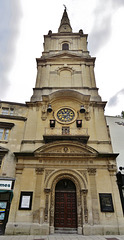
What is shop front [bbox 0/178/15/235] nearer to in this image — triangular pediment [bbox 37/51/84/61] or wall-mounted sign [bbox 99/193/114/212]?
wall-mounted sign [bbox 99/193/114/212]

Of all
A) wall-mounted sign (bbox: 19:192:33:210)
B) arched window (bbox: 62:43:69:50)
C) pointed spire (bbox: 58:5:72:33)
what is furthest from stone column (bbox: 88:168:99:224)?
pointed spire (bbox: 58:5:72:33)

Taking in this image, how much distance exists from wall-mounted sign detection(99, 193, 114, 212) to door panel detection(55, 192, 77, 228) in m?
2.24

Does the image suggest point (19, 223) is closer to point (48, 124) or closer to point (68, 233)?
point (68, 233)

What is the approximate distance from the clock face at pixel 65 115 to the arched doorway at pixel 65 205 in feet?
20.7

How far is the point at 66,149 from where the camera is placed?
1316cm

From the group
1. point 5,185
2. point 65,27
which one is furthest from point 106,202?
point 65,27

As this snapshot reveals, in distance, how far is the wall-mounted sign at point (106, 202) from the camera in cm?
1092

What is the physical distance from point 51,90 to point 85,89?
440 centimetres

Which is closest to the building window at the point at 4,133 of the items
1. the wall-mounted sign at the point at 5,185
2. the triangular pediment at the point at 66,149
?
the triangular pediment at the point at 66,149

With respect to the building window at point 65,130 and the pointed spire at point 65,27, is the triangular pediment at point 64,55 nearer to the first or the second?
the pointed spire at point 65,27

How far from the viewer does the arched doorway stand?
10977mm

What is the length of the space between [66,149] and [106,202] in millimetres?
5388

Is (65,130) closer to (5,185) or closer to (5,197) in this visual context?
(5,185)

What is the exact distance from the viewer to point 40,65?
2069cm
